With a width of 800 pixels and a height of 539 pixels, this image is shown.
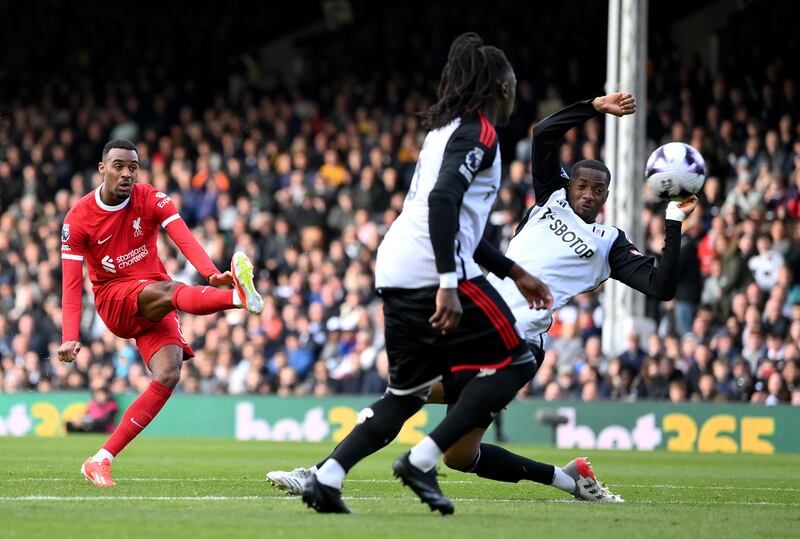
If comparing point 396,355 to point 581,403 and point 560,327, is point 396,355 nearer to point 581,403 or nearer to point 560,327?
point 581,403

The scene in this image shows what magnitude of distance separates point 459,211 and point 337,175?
54.0 ft

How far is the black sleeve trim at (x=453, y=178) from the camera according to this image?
21.8 ft

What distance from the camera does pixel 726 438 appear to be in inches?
664

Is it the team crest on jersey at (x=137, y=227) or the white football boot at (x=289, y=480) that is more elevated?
the team crest on jersey at (x=137, y=227)

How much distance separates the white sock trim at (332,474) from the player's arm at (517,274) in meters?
1.22

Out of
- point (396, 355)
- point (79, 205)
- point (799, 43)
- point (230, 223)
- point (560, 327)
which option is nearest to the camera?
point (396, 355)

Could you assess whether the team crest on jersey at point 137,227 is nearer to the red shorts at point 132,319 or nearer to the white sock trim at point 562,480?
the red shorts at point 132,319

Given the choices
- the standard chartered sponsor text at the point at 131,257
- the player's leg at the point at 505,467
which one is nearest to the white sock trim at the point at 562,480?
the player's leg at the point at 505,467

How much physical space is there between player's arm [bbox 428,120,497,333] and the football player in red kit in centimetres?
290

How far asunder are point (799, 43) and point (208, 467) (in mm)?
12521

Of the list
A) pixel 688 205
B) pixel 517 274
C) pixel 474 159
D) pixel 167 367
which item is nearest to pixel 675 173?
pixel 688 205

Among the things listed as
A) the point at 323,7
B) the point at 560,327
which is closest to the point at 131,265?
the point at 560,327

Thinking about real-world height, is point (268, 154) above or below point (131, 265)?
above

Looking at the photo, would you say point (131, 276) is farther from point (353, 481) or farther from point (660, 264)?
point (660, 264)
